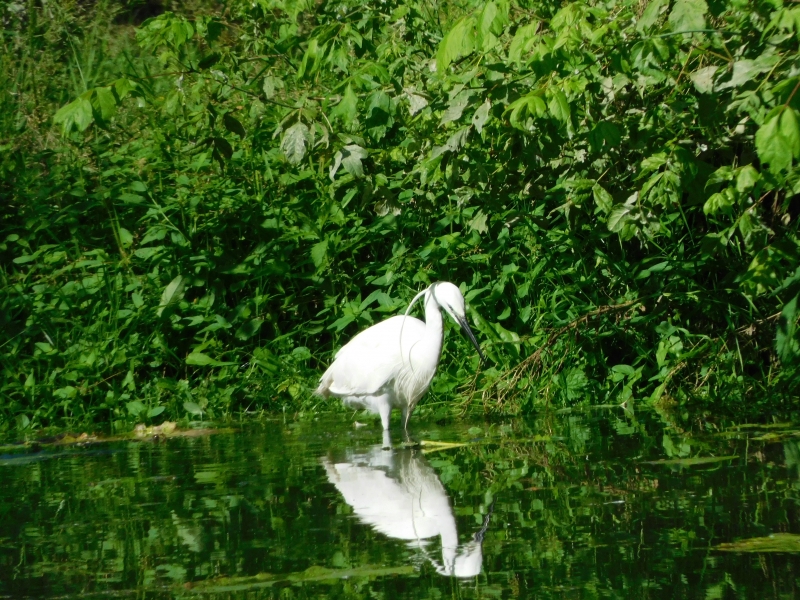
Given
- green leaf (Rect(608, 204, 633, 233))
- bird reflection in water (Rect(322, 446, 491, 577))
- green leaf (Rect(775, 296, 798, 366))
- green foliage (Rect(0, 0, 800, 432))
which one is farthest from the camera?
green leaf (Rect(775, 296, 798, 366))

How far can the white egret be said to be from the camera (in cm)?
616

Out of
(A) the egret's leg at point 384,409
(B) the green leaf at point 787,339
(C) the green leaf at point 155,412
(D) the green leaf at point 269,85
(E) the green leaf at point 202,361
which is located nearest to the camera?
(B) the green leaf at point 787,339

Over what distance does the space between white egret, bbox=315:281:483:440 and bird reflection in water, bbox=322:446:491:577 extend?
0.57 m

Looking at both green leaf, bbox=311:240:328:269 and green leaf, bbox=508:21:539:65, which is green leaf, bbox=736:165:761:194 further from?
green leaf, bbox=311:240:328:269

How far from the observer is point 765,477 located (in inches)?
166

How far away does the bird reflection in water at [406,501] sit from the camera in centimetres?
346

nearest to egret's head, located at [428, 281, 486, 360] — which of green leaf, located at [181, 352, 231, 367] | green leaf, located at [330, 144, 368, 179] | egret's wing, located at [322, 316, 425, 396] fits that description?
egret's wing, located at [322, 316, 425, 396]

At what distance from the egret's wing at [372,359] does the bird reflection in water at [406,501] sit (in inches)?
22.9

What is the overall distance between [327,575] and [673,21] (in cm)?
238

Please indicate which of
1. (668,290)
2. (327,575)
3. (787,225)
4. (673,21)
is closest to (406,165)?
(668,290)

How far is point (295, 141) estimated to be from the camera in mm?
4707

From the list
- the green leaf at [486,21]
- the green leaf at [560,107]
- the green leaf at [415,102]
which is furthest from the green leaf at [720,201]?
the green leaf at [415,102]

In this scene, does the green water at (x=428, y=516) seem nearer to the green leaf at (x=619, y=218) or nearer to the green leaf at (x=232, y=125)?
the green leaf at (x=619, y=218)

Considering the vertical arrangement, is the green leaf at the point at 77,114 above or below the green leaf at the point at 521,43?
below
